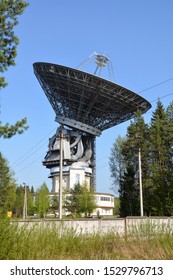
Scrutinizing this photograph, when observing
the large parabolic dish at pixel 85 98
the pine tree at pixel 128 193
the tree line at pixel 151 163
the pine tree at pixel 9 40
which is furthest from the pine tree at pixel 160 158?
the pine tree at pixel 9 40

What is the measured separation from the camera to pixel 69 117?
79.9 m

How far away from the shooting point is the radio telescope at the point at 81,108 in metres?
64.4

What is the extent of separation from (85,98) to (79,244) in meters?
61.8

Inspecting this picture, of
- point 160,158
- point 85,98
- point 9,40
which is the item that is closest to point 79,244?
point 9,40

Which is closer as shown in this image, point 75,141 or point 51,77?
point 51,77

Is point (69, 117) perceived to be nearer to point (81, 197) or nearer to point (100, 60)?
point (100, 60)

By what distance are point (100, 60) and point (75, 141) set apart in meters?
20.5

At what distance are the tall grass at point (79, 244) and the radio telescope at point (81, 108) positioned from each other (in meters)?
54.2

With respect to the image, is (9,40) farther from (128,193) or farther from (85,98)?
(85,98)

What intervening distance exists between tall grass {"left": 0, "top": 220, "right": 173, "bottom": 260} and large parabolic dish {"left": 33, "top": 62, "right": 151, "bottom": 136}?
5428cm

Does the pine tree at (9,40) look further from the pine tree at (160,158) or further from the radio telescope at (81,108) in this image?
the radio telescope at (81,108)

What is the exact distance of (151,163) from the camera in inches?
2046

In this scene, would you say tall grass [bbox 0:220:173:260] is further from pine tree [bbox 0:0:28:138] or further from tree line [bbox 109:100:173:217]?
tree line [bbox 109:100:173:217]
